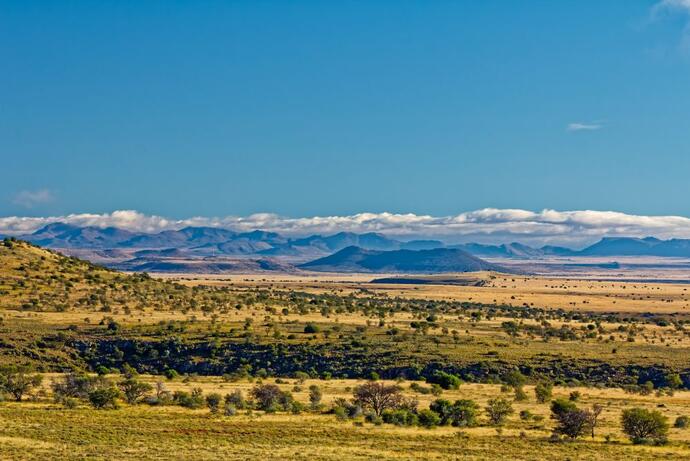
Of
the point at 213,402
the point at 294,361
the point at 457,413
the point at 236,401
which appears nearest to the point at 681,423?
the point at 457,413

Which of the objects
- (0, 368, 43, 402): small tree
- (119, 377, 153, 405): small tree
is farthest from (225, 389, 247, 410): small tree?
(0, 368, 43, 402): small tree

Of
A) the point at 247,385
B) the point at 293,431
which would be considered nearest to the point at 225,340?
the point at 247,385

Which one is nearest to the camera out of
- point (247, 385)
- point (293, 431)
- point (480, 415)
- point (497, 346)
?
point (293, 431)

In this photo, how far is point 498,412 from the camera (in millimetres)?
52938

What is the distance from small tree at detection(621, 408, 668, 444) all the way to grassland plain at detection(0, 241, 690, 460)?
819 mm

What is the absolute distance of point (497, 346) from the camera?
89.7 metres

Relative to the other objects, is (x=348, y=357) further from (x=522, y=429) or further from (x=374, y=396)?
(x=522, y=429)

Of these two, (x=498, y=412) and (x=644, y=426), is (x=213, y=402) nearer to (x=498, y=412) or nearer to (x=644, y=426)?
(x=498, y=412)

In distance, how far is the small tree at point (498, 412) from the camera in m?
52.4

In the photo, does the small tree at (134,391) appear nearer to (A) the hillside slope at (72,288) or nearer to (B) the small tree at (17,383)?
(B) the small tree at (17,383)

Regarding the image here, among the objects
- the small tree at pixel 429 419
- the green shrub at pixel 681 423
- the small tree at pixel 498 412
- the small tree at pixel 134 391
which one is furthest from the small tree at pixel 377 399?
the green shrub at pixel 681 423

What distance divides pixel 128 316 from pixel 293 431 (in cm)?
6033

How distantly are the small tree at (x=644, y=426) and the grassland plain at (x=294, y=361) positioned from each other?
819 millimetres

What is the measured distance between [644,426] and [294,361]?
3948 cm
